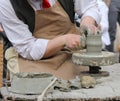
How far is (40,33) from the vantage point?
258 cm

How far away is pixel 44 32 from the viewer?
8.48 ft

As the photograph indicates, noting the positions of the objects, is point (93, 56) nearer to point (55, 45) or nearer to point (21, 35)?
point (55, 45)

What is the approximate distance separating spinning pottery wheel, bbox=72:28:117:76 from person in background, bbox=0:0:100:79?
0.54 feet

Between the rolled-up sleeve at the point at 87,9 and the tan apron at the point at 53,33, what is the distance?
119mm

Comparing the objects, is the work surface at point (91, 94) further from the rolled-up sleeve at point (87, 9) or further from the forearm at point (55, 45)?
the rolled-up sleeve at point (87, 9)

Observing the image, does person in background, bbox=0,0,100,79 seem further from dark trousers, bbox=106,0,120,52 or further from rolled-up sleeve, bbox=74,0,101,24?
dark trousers, bbox=106,0,120,52

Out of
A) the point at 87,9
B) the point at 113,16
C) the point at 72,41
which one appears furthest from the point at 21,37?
the point at 113,16

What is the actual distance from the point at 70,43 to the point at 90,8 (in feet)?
1.55

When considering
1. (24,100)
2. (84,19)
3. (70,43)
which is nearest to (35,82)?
(24,100)

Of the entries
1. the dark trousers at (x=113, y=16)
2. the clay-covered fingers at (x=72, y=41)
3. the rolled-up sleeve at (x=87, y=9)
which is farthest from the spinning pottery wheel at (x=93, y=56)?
the dark trousers at (x=113, y=16)

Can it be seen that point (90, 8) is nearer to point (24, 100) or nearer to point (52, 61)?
point (52, 61)

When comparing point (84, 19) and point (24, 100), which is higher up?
point (84, 19)

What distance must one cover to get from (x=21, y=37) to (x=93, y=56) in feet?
1.75

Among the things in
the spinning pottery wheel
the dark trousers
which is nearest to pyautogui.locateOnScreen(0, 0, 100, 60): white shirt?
the spinning pottery wheel
